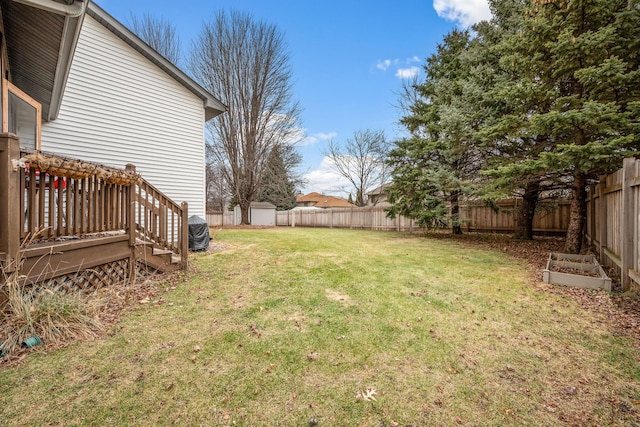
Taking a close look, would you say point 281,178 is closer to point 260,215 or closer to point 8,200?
point 260,215

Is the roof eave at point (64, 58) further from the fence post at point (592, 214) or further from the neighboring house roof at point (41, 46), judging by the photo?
the fence post at point (592, 214)

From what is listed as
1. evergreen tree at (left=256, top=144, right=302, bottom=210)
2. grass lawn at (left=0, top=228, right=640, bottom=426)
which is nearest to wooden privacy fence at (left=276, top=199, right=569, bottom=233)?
evergreen tree at (left=256, top=144, right=302, bottom=210)

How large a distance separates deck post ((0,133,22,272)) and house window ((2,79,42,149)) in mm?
2112

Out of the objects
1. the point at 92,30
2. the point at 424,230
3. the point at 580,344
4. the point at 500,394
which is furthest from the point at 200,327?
the point at 424,230

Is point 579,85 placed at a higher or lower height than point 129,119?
higher

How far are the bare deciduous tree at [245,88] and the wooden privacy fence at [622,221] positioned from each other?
650 inches

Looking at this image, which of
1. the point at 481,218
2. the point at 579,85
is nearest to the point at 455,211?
the point at 481,218

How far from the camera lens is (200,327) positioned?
10.3ft

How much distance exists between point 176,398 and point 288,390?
814 millimetres

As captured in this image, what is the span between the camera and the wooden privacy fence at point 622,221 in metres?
3.63

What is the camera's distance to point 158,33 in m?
17.9

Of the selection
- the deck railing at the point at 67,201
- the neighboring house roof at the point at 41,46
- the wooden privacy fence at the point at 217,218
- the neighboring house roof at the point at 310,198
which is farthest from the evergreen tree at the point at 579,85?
the neighboring house roof at the point at 310,198

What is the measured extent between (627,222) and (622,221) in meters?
0.12

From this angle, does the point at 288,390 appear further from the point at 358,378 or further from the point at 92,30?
the point at 92,30
